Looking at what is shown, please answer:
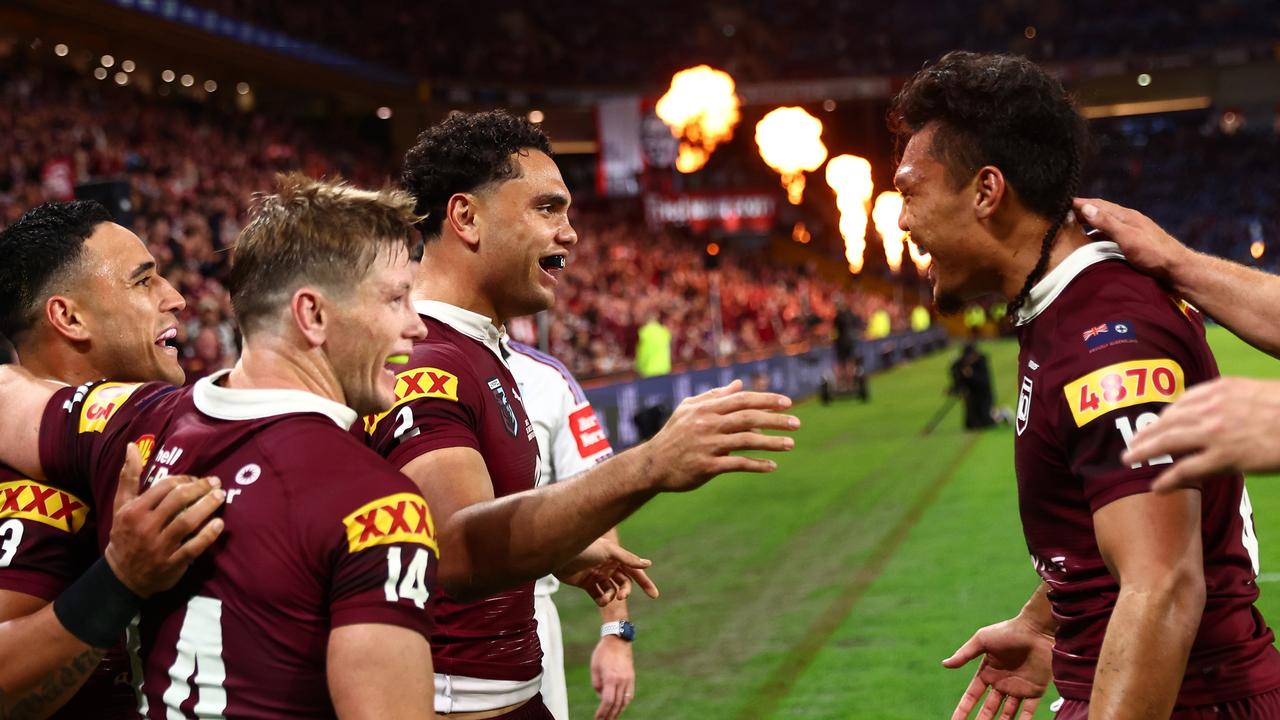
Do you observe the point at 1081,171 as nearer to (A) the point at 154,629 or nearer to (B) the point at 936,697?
(A) the point at 154,629

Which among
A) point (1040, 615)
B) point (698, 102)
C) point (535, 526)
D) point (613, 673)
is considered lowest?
point (613, 673)

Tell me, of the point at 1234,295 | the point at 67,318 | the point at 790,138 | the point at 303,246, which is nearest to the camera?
the point at 303,246

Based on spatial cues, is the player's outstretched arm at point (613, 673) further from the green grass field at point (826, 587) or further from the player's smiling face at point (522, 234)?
the green grass field at point (826, 587)

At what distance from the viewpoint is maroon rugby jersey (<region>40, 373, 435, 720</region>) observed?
218 centimetres

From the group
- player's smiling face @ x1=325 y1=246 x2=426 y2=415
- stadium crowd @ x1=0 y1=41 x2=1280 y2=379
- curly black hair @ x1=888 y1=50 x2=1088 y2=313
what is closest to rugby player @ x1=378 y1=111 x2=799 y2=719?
player's smiling face @ x1=325 y1=246 x2=426 y2=415

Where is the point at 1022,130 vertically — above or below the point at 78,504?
above

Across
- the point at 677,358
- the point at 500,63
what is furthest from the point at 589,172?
the point at 677,358

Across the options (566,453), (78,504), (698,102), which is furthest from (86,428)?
(698,102)

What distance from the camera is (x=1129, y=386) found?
8.25 feet

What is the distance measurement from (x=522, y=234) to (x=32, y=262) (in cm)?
134

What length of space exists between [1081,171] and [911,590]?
6.51 m

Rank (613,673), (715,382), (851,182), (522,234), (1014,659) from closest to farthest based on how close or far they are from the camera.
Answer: (1014,659), (522,234), (613,673), (715,382), (851,182)

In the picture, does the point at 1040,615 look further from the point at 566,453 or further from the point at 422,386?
the point at 566,453

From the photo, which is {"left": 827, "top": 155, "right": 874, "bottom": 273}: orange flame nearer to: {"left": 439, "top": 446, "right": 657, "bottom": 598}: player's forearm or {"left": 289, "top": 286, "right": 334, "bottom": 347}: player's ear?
{"left": 439, "top": 446, "right": 657, "bottom": 598}: player's forearm
